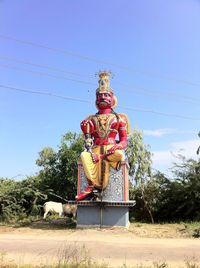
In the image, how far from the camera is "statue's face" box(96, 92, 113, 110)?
13.7 metres

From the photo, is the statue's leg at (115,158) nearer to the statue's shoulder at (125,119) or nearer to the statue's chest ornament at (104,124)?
the statue's chest ornament at (104,124)

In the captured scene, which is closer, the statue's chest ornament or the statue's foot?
the statue's foot

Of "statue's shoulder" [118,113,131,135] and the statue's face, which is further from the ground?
the statue's face

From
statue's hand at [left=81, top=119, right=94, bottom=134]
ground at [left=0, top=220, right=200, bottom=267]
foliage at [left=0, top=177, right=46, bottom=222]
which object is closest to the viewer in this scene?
ground at [left=0, top=220, right=200, bottom=267]

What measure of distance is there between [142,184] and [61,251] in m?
11.0

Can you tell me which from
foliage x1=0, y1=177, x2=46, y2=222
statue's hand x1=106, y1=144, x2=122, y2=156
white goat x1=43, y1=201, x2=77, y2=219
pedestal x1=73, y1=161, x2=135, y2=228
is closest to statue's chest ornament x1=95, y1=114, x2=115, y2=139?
statue's hand x1=106, y1=144, x2=122, y2=156

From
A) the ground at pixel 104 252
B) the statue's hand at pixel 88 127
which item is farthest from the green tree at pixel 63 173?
the ground at pixel 104 252

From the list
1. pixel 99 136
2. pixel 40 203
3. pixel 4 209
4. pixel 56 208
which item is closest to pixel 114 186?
pixel 99 136

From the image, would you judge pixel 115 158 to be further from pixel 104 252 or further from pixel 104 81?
pixel 104 252

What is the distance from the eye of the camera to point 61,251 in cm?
762

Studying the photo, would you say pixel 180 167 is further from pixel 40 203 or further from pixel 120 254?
pixel 120 254

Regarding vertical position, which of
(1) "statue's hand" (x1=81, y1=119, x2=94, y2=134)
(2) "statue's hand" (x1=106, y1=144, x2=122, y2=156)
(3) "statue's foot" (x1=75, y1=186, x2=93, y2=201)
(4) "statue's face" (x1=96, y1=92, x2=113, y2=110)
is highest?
(4) "statue's face" (x1=96, y1=92, x2=113, y2=110)

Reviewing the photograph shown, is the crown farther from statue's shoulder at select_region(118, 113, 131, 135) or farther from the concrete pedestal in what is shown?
the concrete pedestal

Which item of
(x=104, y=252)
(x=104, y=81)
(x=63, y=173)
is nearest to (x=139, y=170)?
(x=63, y=173)
